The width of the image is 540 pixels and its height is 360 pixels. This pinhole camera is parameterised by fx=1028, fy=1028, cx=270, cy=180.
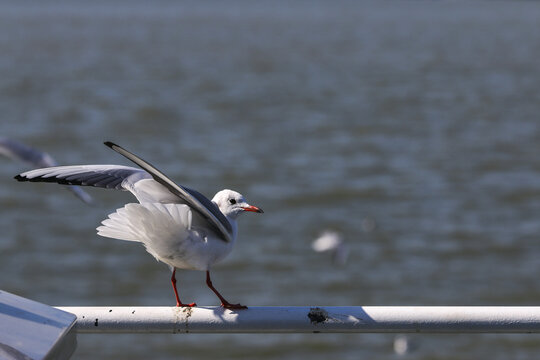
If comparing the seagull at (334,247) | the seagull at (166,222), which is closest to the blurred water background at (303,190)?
the seagull at (334,247)

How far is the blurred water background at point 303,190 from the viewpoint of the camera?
12.1 meters

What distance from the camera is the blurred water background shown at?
1208 centimetres

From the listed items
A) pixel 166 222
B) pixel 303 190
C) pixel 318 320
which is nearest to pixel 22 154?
pixel 166 222

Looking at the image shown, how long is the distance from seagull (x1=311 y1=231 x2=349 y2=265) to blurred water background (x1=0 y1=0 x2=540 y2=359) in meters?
0.16

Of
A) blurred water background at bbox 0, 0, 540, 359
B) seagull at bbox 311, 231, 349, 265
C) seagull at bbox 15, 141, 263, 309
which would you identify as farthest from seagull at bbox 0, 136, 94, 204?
seagull at bbox 311, 231, 349, 265

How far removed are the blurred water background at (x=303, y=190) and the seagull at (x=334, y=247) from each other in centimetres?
16

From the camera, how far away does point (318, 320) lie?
9.56ft

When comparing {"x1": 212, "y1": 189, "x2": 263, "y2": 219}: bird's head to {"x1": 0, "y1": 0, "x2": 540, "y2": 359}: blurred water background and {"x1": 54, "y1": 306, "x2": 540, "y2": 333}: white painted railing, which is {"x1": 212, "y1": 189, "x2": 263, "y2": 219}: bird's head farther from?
{"x1": 0, "y1": 0, "x2": 540, "y2": 359}: blurred water background

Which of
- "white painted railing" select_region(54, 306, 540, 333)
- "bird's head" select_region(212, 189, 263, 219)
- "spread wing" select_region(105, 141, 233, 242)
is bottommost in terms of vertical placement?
"white painted railing" select_region(54, 306, 540, 333)

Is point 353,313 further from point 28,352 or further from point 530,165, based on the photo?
point 530,165

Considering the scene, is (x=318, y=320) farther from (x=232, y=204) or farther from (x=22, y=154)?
(x=22, y=154)

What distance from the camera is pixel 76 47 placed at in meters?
58.0

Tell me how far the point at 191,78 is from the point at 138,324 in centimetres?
3661

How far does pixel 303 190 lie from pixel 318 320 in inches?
561
